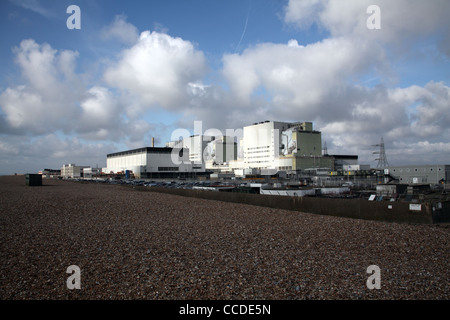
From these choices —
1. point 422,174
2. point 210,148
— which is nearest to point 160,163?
point 210,148

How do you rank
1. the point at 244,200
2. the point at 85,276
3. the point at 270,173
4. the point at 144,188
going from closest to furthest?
the point at 85,276 < the point at 244,200 < the point at 144,188 < the point at 270,173

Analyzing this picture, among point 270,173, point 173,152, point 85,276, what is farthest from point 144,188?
point 173,152

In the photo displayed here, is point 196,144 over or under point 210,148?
over

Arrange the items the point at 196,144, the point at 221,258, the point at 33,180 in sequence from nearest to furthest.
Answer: the point at 221,258, the point at 33,180, the point at 196,144

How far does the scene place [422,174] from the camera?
44.2 meters

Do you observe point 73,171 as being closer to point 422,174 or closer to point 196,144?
point 196,144

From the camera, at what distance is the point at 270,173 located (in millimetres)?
88812

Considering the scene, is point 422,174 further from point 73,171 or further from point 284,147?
point 73,171

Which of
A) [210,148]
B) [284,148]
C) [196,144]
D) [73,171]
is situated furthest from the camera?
[73,171]

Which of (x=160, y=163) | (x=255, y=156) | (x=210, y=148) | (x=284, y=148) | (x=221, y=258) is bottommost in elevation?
(x=221, y=258)

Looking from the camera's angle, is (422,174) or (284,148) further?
(284,148)
